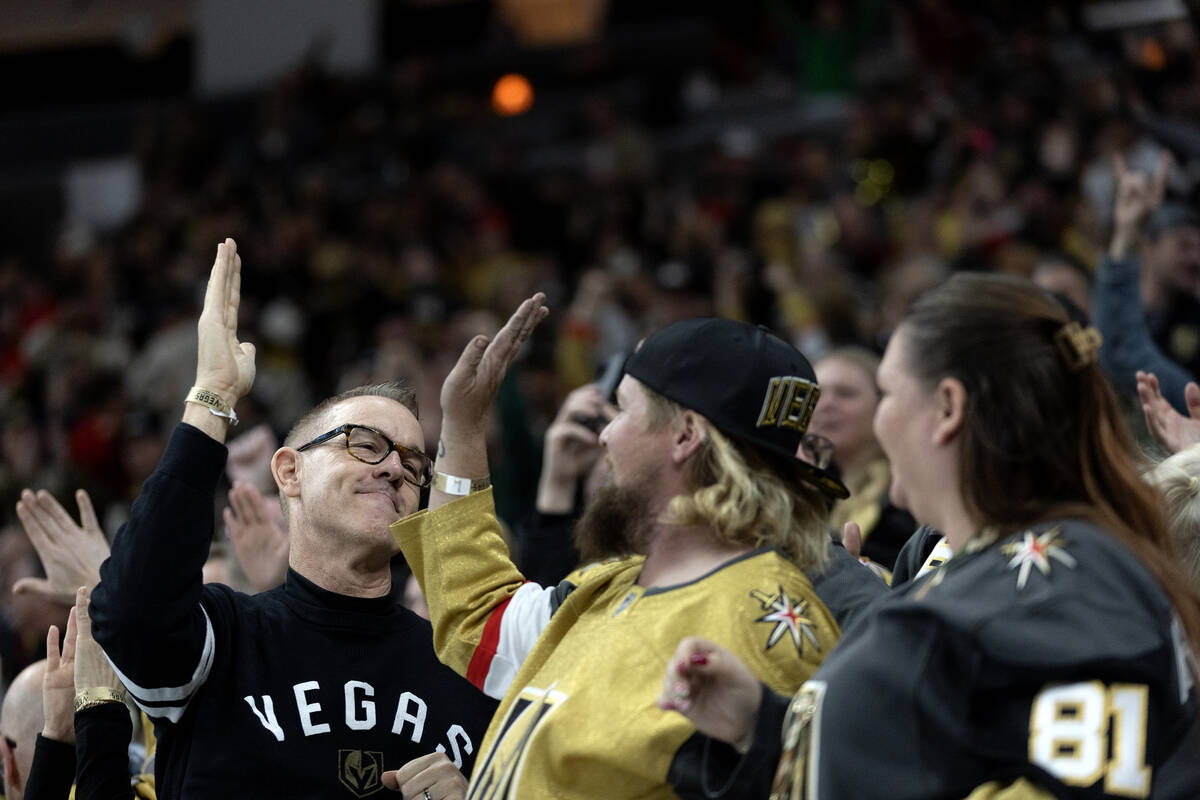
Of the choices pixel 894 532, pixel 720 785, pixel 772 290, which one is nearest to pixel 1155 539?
pixel 720 785

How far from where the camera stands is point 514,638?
2.67 m

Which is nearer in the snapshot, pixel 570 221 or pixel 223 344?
pixel 223 344

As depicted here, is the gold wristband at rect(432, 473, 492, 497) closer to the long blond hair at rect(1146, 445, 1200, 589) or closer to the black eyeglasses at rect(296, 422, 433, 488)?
the black eyeglasses at rect(296, 422, 433, 488)

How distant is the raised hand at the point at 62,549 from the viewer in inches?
125

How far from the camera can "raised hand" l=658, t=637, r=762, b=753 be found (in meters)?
1.91

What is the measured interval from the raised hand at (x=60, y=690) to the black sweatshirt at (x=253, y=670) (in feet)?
0.91

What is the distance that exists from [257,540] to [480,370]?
1042 mm

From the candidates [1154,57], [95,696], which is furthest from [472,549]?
[1154,57]

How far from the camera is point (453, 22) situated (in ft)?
55.6

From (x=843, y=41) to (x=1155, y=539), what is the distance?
10969mm

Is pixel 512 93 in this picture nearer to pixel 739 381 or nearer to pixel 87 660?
pixel 87 660

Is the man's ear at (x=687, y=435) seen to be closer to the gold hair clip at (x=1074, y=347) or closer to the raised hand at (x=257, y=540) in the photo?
the gold hair clip at (x=1074, y=347)

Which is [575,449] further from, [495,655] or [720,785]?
[720,785]

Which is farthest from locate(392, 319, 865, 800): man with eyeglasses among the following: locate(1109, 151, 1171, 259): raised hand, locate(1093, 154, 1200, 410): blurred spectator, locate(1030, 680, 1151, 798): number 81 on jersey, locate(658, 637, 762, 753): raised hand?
locate(1109, 151, 1171, 259): raised hand
